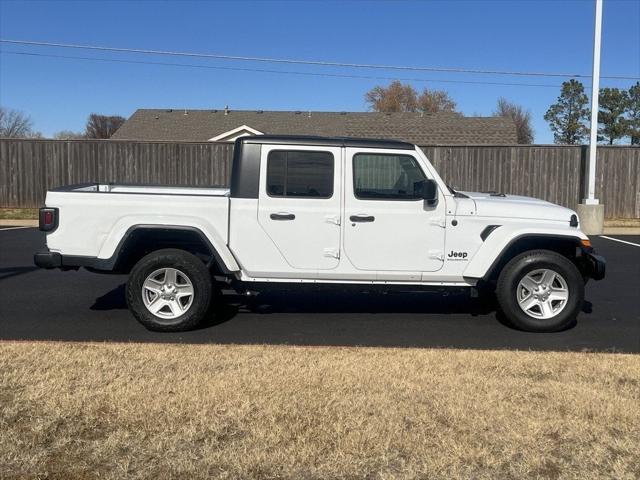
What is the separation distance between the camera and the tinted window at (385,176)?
6453 millimetres

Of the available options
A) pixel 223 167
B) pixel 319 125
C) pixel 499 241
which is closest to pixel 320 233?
pixel 499 241

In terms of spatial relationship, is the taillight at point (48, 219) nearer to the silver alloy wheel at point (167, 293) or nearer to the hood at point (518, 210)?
the silver alloy wheel at point (167, 293)

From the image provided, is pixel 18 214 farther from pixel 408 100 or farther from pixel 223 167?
pixel 408 100

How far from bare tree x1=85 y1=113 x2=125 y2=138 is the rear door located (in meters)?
71.5

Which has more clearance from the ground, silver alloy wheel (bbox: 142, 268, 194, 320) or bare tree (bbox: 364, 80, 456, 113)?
bare tree (bbox: 364, 80, 456, 113)

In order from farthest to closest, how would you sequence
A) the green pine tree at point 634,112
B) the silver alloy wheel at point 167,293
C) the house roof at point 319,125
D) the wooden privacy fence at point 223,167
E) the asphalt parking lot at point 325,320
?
the green pine tree at point 634,112 < the house roof at point 319,125 < the wooden privacy fence at point 223,167 < the silver alloy wheel at point 167,293 < the asphalt parking lot at point 325,320

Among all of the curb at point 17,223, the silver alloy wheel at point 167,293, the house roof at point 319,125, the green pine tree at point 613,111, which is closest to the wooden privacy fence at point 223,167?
the curb at point 17,223

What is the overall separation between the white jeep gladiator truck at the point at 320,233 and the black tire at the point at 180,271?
0.01m

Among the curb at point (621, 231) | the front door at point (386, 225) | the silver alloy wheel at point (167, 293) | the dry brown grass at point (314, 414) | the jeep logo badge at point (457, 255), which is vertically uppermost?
the front door at point (386, 225)

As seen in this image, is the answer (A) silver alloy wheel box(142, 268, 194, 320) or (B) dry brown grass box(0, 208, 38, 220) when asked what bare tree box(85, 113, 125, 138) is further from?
(A) silver alloy wheel box(142, 268, 194, 320)

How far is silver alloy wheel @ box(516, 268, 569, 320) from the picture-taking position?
21.3ft

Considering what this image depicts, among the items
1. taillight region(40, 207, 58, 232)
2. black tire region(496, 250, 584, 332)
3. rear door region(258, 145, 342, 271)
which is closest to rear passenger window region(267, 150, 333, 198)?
rear door region(258, 145, 342, 271)

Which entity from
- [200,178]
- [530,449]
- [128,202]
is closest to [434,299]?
[128,202]

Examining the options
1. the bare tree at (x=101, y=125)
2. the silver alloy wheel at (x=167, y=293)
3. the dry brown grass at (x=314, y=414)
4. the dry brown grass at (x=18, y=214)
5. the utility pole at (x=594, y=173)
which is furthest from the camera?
the bare tree at (x=101, y=125)
